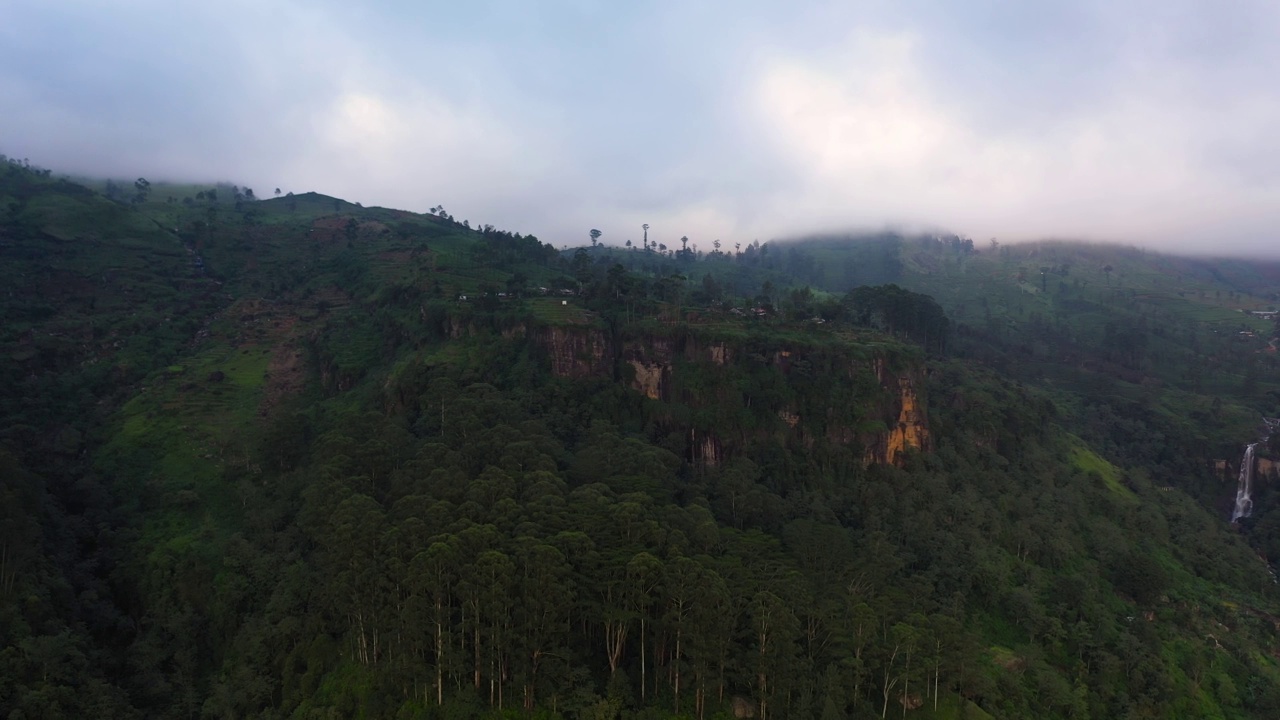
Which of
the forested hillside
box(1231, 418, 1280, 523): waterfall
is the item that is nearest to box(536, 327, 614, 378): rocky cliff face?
the forested hillside

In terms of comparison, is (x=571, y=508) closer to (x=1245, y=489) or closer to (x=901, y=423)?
(x=901, y=423)

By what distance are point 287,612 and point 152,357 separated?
56.4 meters

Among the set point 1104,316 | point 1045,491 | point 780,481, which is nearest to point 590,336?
point 780,481

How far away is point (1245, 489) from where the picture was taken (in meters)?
85.8

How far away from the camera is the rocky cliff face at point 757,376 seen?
61.8 metres

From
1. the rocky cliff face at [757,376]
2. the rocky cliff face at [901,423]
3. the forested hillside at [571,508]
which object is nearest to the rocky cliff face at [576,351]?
the rocky cliff face at [757,376]

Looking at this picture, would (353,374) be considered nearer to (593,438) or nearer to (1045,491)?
(593,438)

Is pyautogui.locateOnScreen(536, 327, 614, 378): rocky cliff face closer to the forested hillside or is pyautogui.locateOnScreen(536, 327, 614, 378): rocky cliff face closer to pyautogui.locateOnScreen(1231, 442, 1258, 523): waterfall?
the forested hillside

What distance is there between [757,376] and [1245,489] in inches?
2903

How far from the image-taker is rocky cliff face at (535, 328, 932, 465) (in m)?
61.8

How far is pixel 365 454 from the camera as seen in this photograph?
4478 centimetres

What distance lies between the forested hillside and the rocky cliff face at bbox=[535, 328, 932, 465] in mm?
355

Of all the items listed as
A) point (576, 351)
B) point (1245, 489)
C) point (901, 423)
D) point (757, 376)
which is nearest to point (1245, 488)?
point (1245, 489)

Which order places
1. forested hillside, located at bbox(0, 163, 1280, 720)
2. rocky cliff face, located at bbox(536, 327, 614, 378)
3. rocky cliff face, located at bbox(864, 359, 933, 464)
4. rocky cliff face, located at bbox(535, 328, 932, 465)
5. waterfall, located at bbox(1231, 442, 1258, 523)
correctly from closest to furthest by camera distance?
forested hillside, located at bbox(0, 163, 1280, 720) → rocky cliff face, located at bbox(864, 359, 933, 464) → rocky cliff face, located at bbox(535, 328, 932, 465) → rocky cliff face, located at bbox(536, 327, 614, 378) → waterfall, located at bbox(1231, 442, 1258, 523)
